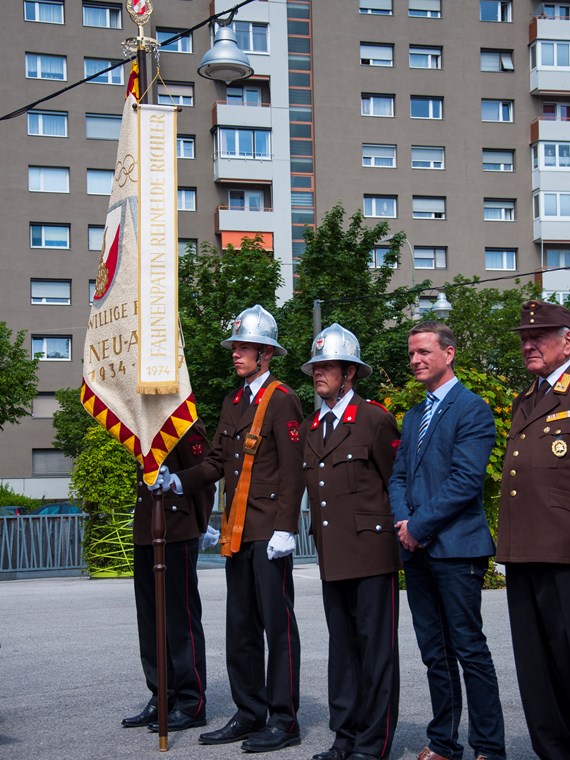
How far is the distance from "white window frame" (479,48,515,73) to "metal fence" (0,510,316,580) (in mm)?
42737

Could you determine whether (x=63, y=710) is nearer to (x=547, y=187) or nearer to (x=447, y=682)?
(x=447, y=682)

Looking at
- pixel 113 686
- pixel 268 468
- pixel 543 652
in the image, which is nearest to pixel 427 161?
pixel 113 686

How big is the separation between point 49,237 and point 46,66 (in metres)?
7.71

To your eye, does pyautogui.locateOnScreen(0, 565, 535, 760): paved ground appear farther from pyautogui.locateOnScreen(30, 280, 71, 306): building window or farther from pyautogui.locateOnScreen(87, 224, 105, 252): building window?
pyautogui.locateOnScreen(87, 224, 105, 252): building window

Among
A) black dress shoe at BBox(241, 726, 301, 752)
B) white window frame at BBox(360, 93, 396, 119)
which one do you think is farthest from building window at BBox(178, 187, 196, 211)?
black dress shoe at BBox(241, 726, 301, 752)

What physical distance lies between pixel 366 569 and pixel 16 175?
160 feet

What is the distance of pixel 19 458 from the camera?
172 feet

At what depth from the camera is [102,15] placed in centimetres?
5356

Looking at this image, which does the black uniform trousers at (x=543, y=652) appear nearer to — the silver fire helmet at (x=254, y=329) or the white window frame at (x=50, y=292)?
the silver fire helmet at (x=254, y=329)

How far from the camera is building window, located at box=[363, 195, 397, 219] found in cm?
5605

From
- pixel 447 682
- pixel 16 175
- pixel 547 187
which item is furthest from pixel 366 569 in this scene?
pixel 547 187

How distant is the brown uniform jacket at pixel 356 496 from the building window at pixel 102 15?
50306 mm

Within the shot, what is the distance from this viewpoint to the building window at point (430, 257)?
56.6 metres

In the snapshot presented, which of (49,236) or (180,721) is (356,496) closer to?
(180,721)
